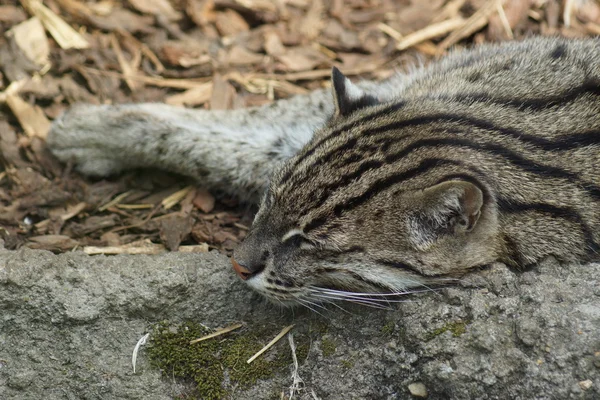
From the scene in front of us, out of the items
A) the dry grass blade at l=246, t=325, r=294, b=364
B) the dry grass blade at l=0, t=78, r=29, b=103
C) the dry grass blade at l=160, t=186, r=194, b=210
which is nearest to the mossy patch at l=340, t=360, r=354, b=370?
the dry grass blade at l=246, t=325, r=294, b=364

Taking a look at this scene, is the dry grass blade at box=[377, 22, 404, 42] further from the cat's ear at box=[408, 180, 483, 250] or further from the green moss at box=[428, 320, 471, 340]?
the green moss at box=[428, 320, 471, 340]

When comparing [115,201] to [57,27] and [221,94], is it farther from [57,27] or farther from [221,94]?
[57,27]

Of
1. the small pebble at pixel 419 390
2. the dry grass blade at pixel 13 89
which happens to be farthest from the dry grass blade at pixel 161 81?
the small pebble at pixel 419 390

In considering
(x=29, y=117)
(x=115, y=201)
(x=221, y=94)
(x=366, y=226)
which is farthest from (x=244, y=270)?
(x=29, y=117)

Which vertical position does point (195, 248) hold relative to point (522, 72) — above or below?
below

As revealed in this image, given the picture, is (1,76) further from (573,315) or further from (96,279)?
(573,315)

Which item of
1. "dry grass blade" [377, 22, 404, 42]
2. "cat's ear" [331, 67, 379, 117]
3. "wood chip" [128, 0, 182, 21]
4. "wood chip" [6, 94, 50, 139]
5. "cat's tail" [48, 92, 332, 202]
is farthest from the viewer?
"dry grass blade" [377, 22, 404, 42]
